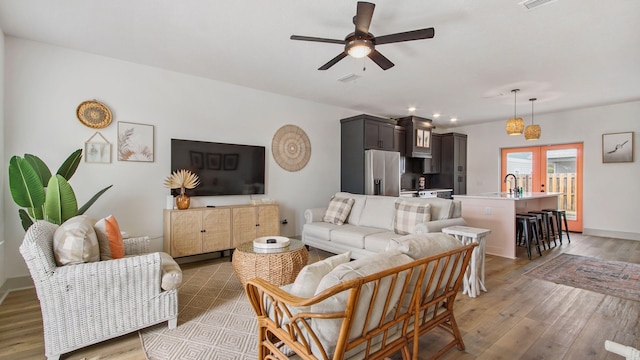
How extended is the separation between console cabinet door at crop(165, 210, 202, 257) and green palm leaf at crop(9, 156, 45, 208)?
49.7 inches

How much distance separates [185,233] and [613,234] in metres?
7.84

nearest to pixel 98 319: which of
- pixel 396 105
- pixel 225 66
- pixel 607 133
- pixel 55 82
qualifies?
pixel 55 82

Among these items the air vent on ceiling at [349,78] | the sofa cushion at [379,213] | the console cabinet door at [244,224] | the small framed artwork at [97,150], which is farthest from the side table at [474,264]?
the small framed artwork at [97,150]

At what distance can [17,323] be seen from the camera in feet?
7.69

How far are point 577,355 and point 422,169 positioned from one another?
5924 mm

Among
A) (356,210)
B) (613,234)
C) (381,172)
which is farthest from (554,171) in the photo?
(356,210)

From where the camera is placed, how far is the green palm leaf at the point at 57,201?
2.63m

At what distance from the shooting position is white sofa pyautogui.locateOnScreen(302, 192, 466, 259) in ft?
11.5

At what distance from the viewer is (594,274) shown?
3.53 m

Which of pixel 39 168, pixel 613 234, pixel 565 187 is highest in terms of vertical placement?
pixel 39 168

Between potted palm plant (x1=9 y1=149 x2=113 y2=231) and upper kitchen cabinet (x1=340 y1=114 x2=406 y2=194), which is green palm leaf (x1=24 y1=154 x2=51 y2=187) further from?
upper kitchen cabinet (x1=340 y1=114 x2=406 y2=194)

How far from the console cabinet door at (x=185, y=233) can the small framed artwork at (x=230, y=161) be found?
90 cm

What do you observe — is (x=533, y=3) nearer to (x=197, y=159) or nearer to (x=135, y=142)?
(x=197, y=159)

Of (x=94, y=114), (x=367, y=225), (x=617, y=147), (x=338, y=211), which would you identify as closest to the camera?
(x=94, y=114)
